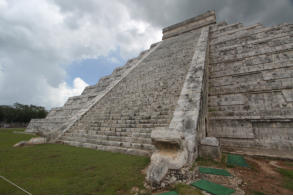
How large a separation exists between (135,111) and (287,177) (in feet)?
18.0

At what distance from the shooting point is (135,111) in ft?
23.2

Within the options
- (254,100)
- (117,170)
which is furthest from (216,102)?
(117,170)

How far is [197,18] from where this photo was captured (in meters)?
17.3

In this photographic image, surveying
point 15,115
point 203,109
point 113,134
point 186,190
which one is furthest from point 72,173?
point 15,115

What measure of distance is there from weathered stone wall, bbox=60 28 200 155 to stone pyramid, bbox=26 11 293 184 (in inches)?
1.7

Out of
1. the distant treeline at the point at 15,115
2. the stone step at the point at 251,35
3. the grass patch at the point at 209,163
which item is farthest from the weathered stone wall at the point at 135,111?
the distant treeline at the point at 15,115

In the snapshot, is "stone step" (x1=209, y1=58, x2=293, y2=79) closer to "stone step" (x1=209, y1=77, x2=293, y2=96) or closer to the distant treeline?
"stone step" (x1=209, y1=77, x2=293, y2=96)

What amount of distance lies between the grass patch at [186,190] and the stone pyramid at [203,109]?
0.36 m

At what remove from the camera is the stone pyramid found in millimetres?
4195

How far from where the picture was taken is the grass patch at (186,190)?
8.21 ft

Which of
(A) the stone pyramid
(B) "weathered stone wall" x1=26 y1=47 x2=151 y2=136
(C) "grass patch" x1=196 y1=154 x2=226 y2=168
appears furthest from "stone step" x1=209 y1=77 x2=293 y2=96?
(B) "weathered stone wall" x1=26 y1=47 x2=151 y2=136

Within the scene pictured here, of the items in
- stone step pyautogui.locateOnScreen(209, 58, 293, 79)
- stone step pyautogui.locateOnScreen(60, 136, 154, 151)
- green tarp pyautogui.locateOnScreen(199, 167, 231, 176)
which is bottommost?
green tarp pyautogui.locateOnScreen(199, 167, 231, 176)

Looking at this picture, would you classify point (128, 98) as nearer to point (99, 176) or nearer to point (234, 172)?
point (99, 176)

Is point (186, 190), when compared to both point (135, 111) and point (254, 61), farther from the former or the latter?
point (254, 61)
